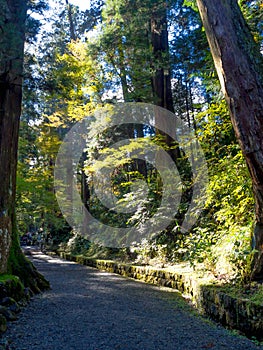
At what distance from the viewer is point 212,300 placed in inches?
184

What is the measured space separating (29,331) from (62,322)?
52 centimetres

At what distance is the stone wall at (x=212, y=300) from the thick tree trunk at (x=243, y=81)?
24.0 inches

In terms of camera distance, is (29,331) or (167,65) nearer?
(29,331)

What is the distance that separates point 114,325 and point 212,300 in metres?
1.44

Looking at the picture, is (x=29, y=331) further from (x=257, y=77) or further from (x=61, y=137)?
(x=61, y=137)

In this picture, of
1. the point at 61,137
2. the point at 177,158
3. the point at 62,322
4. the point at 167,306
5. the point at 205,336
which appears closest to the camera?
the point at 205,336

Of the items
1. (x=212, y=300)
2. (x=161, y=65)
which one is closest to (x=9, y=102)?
(x=212, y=300)

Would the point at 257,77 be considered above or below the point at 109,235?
above

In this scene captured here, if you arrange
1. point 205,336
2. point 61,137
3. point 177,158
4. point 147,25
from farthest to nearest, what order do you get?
1. point 61,137
2. point 147,25
3. point 177,158
4. point 205,336

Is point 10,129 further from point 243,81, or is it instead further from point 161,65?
point 161,65

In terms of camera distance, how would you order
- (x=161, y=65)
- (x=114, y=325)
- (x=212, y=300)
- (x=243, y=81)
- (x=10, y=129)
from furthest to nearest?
(x=161, y=65), (x=10, y=129), (x=212, y=300), (x=243, y=81), (x=114, y=325)

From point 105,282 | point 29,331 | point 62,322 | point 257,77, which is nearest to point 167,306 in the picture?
point 62,322

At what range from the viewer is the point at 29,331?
3.87 meters

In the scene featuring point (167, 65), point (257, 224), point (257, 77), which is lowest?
point (257, 224)
